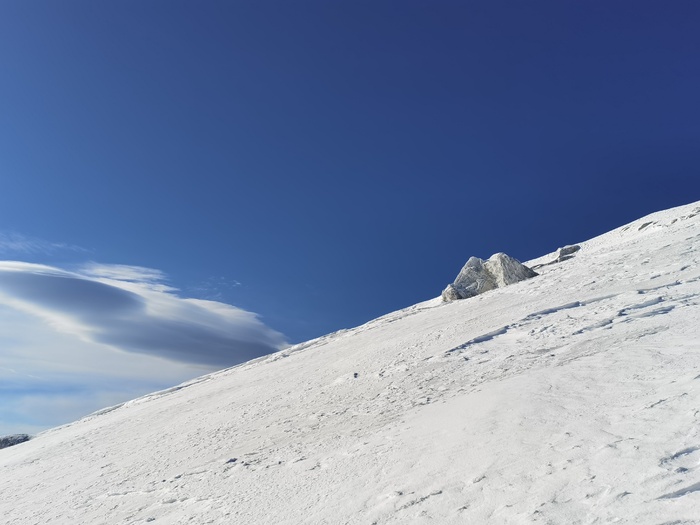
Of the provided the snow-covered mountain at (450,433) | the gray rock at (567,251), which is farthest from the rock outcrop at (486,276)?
the snow-covered mountain at (450,433)

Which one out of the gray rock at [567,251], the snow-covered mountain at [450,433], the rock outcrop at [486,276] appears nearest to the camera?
the snow-covered mountain at [450,433]

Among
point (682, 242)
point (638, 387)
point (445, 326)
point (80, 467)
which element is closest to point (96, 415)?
point (80, 467)

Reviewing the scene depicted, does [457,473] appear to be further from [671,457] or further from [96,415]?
[96,415]

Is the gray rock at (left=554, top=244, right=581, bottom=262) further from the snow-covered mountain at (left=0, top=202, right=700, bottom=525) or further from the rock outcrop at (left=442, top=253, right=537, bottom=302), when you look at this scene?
the snow-covered mountain at (left=0, top=202, right=700, bottom=525)

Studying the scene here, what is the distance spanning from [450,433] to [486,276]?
728 inches

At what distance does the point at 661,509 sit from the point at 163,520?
660 centimetres

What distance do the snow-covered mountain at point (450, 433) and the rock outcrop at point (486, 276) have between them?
226 inches

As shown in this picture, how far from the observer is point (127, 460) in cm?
1231

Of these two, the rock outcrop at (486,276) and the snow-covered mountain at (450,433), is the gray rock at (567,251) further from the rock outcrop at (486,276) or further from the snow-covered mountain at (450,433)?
the snow-covered mountain at (450,433)

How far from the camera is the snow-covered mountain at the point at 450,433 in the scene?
18.7ft

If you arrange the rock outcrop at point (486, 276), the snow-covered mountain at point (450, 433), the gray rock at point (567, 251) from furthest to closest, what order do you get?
the gray rock at point (567, 251) → the rock outcrop at point (486, 276) → the snow-covered mountain at point (450, 433)

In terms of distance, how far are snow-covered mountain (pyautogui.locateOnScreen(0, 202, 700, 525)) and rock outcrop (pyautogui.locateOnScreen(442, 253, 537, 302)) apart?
575cm

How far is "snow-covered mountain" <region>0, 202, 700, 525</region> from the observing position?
5.69 meters

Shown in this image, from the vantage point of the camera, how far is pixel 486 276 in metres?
25.6
